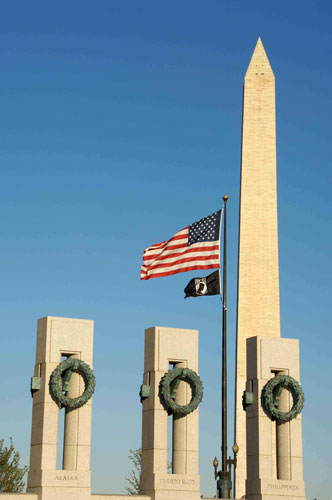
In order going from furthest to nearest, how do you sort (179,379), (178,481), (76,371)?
(179,379)
(178,481)
(76,371)

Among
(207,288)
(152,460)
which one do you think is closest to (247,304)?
(207,288)

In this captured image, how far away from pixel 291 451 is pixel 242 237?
978 inches

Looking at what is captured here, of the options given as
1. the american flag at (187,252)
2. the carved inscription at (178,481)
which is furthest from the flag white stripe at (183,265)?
the carved inscription at (178,481)

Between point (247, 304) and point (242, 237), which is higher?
point (242, 237)

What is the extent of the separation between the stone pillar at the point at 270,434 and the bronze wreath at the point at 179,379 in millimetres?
2628

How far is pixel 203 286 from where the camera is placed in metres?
40.3

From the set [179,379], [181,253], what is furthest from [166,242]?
[179,379]

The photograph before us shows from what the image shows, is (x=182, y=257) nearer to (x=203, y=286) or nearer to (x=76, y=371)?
(x=203, y=286)

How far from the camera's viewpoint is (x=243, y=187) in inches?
2501

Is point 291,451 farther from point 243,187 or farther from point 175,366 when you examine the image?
point 243,187

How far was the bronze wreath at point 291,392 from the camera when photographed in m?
39.1

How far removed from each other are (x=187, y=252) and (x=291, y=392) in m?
7.10

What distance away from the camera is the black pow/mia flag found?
4000cm

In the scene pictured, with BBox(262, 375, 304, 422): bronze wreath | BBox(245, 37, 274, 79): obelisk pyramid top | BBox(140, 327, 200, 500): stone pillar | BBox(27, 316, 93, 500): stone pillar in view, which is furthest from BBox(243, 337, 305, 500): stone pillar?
BBox(245, 37, 274, 79): obelisk pyramid top
